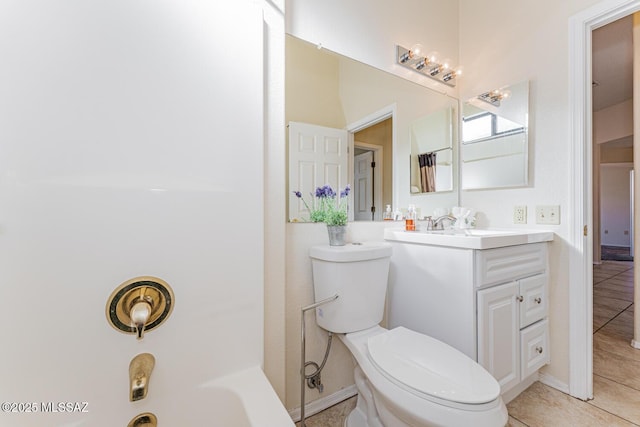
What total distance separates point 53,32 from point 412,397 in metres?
1.52

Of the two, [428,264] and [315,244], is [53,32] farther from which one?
[428,264]

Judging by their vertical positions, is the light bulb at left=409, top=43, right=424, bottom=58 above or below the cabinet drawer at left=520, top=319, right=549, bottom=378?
above

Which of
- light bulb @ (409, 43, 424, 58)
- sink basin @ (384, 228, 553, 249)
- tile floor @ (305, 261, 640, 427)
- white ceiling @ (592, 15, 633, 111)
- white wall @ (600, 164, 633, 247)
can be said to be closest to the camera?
sink basin @ (384, 228, 553, 249)

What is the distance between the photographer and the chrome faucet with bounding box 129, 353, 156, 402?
2.46 ft

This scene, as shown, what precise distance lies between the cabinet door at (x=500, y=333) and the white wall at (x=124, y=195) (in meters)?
0.96

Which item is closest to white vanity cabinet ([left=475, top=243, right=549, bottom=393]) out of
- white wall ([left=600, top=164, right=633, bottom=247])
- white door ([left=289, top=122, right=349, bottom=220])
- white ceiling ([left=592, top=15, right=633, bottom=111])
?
white door ([left=289, top=122, right=349, bottom=220])

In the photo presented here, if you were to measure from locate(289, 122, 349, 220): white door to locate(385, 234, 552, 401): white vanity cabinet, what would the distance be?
0.51 m

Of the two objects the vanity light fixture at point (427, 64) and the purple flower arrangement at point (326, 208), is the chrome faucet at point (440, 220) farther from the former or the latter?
the vanity light fixture at point (427, 64)

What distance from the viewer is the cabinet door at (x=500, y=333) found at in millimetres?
1194

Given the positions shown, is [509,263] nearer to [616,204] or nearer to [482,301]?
[482,301]

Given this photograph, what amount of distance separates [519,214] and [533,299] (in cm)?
52

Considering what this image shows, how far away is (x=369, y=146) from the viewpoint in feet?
5.32

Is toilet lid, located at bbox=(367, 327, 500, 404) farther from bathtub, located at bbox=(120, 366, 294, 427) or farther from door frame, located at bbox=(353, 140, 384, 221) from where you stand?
door frame, located at bbox=(353, 140, 384, 221)

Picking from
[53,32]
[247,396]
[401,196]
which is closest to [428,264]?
[401,196]
